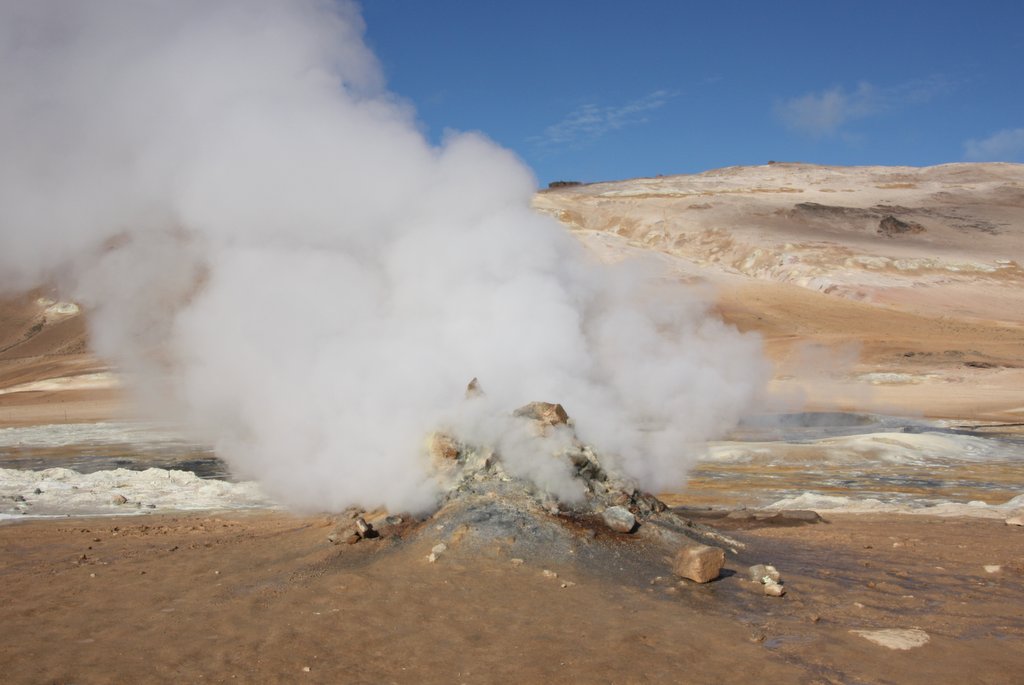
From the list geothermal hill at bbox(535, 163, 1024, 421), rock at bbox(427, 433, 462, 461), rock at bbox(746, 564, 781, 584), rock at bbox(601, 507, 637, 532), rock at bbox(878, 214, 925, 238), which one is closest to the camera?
rock at bbox(746, 564, 781, 584)

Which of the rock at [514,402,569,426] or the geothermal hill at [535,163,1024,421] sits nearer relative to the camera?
the rock at [514,402,569,426]

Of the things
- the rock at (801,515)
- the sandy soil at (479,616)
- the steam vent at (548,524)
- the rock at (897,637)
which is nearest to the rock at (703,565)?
Answer: the steam vent at (548,524)

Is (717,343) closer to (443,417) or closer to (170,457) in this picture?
(443,417)

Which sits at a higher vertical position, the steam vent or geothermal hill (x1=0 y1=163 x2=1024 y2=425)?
geothermal hill (x1=0 y1=163 x2=1024 y2=425)

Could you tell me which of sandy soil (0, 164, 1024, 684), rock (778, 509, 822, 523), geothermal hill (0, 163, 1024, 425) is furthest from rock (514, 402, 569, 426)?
geothermal hill (0, 163, 1024, 425)

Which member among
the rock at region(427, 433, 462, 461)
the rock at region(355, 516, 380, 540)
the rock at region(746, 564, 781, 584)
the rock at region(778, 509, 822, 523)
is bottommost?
the rock at region(778, 509, 822, 523)

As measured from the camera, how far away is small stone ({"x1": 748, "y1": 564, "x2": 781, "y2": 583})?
20.6ft

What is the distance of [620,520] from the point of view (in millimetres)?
7293

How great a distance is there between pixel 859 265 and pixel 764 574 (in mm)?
51602

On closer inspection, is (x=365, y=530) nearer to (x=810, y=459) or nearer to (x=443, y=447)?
(x=443, y=447)

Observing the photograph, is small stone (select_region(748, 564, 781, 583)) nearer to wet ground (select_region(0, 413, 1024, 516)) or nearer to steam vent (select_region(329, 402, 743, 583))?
steam vent (select_region(329, 402, 743, 583))

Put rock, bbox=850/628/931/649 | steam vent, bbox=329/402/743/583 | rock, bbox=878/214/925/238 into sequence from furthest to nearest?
rock, bbox=878/214/925/238 → steam vent, bbox=329/402/743/583 → rock, bbox=850/628/931/649

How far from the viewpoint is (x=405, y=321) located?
383 inches

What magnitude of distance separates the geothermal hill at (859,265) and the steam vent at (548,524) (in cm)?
2019
